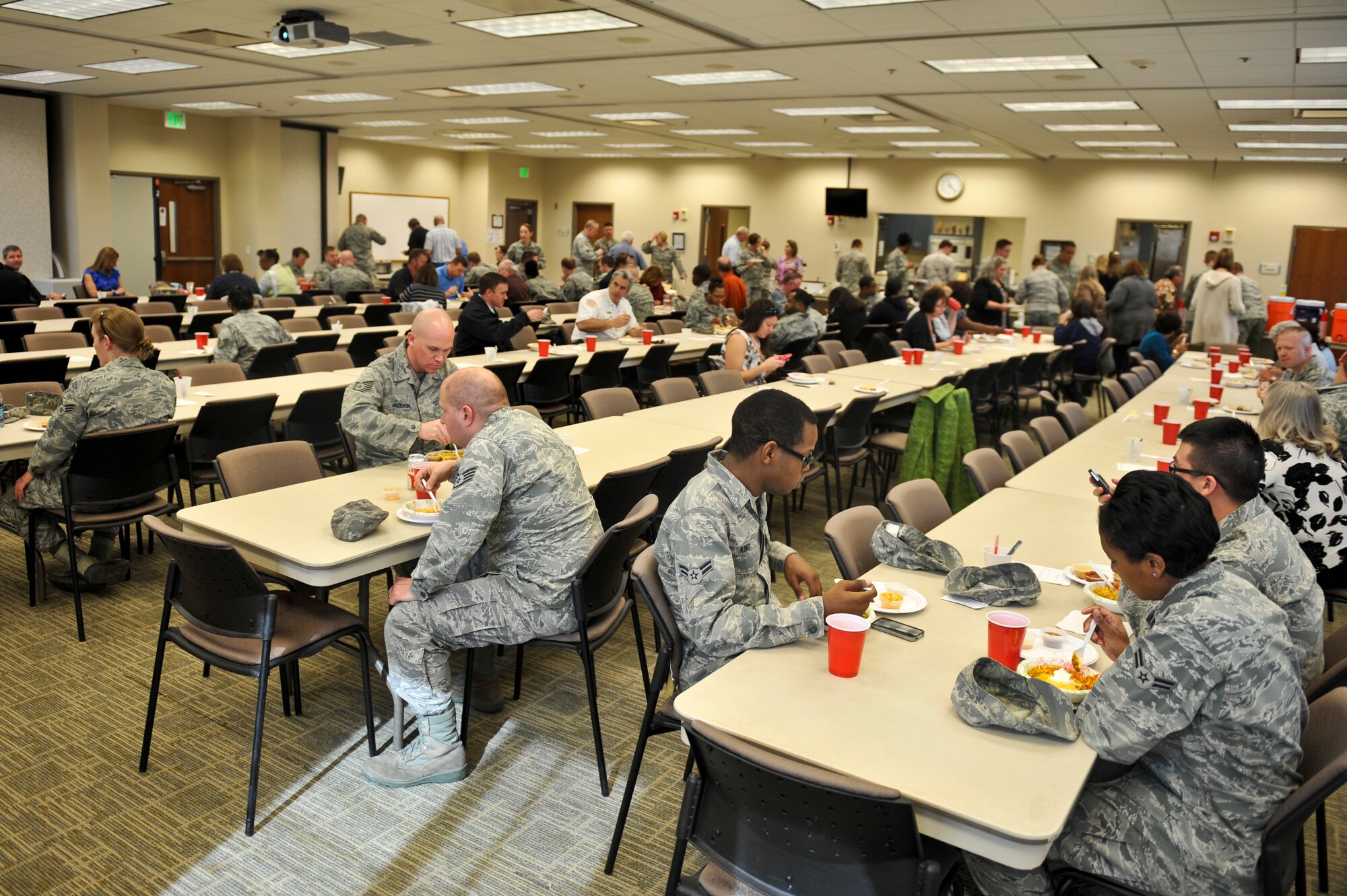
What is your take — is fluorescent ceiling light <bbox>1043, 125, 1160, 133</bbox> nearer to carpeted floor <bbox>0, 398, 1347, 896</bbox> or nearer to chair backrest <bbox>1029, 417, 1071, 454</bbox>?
Result: chair backrest <bbox>1029, 417, 1071, 454</bbox>

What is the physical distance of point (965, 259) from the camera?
18172mm

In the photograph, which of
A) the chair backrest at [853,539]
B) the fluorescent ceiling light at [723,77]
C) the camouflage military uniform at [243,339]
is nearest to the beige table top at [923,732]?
the chair backrest at [853,539]

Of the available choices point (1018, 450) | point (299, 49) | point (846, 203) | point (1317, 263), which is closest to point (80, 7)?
point (299, 49)

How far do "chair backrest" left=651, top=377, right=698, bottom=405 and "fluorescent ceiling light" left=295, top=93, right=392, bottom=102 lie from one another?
813 cm

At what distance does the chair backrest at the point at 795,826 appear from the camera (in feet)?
5.39

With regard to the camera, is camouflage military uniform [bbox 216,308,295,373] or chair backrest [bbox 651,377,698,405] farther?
camouflage military uniform [bbox 216,308,295,373]

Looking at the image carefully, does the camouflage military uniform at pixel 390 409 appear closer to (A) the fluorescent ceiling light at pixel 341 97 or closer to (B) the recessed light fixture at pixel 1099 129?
(A) the fluorescent ceiling light at pixel 341 97

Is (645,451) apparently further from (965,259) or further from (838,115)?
(965,259)

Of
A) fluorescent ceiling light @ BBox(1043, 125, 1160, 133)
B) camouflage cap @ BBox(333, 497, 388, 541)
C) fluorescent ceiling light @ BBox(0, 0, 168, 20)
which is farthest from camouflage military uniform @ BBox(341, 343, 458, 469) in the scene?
fluorescent ceiling light @ BBox(1043, 125, 1160, 133)

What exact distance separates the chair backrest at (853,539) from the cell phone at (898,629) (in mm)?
384

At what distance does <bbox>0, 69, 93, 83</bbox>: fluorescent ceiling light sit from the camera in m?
11.3

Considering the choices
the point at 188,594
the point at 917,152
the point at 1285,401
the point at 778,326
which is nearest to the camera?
the point at 188,594

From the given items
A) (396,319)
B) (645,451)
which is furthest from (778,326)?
(645,451)

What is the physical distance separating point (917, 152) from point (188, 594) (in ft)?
52.2
